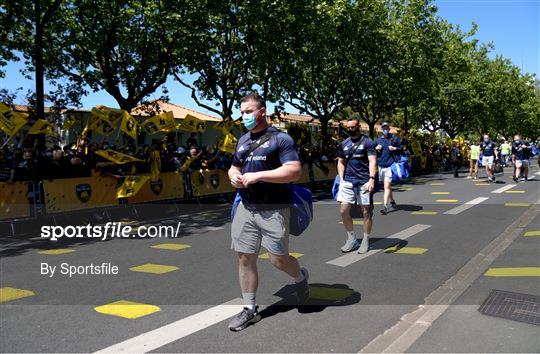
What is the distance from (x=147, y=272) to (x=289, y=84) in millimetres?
19556

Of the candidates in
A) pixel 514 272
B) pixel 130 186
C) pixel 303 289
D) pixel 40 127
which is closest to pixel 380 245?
pixel 514 272

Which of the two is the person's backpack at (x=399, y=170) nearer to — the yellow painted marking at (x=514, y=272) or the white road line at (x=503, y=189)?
the yellow painted marking at (x=514, y=272)

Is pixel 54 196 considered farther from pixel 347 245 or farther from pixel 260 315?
pixel 260 315

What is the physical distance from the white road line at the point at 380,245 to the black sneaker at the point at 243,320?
88.5 inches

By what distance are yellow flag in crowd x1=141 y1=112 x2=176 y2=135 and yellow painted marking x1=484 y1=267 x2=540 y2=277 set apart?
8.54 m

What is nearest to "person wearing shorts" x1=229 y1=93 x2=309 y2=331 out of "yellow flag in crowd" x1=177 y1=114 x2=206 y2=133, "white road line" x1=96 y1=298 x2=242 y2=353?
"white road line" x1=96 y1=298 x2=242 y2=353

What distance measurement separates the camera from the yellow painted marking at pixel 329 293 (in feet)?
15.8

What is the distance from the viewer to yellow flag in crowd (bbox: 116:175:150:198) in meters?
10.9

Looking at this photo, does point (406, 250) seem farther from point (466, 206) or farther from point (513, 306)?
point (466, 206)

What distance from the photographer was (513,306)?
4.43 meters

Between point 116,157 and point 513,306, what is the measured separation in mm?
8663

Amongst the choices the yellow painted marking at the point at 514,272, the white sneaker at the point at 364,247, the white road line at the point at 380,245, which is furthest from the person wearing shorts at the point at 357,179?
the yellow painted marking at the point at 514,272

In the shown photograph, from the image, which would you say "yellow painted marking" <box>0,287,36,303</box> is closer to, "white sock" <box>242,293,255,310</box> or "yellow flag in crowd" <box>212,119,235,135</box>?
"white sock" <box>242,293,255,310</box>

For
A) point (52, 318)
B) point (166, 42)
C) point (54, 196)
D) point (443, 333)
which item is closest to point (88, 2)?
point (166, 42)
